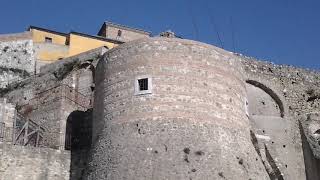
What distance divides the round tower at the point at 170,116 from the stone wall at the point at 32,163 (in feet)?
9.09

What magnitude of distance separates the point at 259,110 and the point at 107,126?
8489 mm

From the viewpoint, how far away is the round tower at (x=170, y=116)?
69.4 ft

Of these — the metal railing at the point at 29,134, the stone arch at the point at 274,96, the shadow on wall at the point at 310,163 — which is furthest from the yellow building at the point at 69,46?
the shadow on wall at the point at 310,163

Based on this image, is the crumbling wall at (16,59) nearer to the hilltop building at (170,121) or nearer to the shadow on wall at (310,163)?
the hilltop building at (170,121)

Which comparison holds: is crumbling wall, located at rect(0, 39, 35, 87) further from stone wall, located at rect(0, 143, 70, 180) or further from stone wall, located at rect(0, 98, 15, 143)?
stone wall, located at rect(0, 143, 70, 180)

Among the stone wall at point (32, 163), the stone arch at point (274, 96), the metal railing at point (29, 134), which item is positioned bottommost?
the stone wall at point (32, 163)

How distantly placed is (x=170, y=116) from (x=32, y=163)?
6411 millimetres

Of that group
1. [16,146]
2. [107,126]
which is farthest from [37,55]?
[107,126]

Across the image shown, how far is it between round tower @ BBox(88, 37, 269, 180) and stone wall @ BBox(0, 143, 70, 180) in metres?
2.77

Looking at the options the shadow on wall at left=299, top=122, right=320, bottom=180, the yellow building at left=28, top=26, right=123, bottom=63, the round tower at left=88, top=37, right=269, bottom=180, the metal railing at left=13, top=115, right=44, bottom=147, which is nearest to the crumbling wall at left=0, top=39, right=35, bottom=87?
the yellow building at left=28, top=26, right=123, bottom=63

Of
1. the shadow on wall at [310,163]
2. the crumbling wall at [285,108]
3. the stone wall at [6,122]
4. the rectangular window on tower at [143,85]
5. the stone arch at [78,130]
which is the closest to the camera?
the rectangular window on tower at [143,85]

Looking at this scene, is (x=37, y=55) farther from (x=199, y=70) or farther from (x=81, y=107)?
(x=199, y=70)

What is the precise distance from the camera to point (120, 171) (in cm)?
2127

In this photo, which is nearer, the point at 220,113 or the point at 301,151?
the point at 220,113
